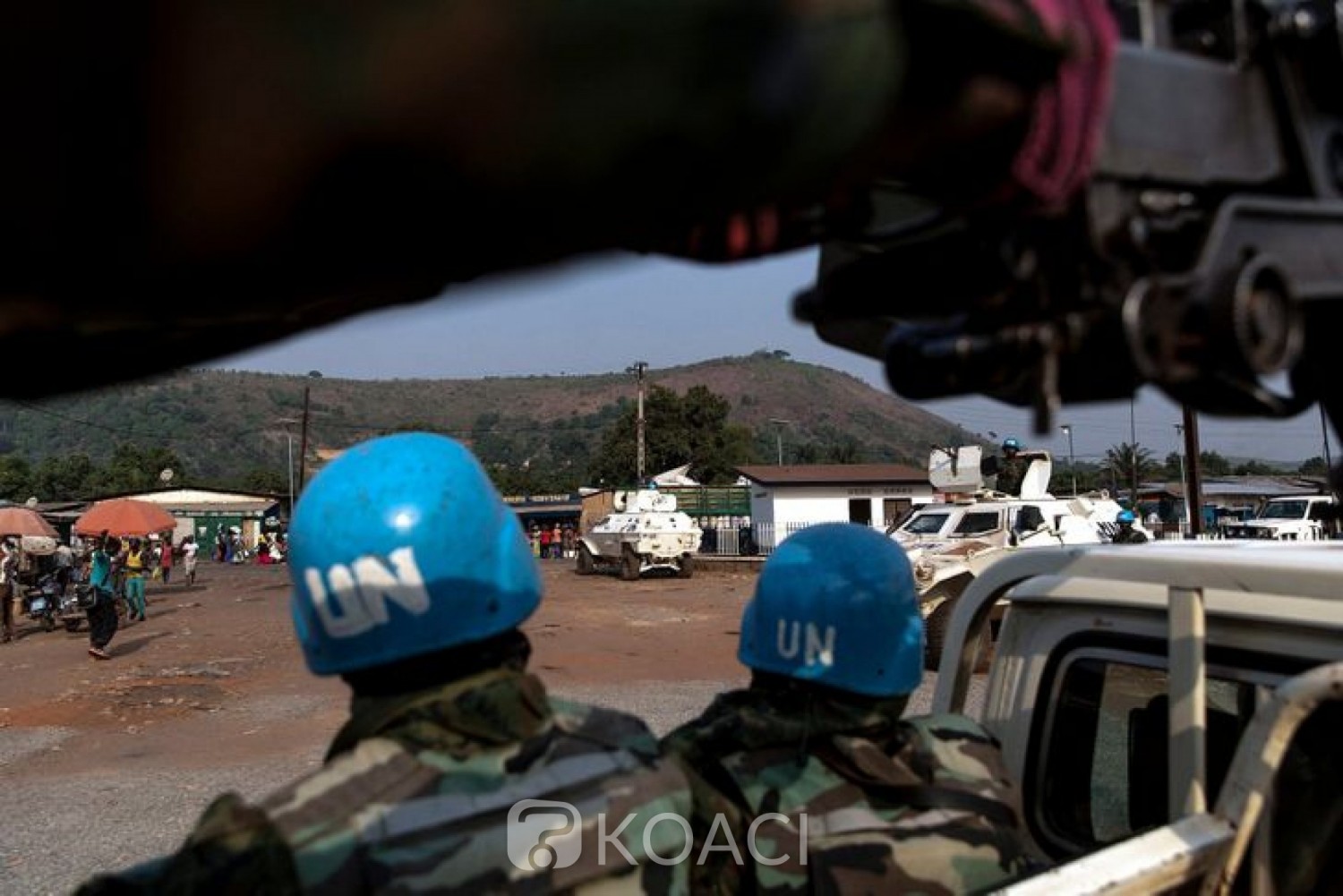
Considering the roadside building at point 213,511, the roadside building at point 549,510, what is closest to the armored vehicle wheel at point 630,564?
the roadside building at point 549,510

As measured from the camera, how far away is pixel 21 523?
60.4 ft

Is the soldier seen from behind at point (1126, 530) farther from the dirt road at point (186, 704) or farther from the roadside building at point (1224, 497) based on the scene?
the roadside building at point (1224, 497)

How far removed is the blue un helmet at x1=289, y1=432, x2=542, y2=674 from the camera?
5.53 ft

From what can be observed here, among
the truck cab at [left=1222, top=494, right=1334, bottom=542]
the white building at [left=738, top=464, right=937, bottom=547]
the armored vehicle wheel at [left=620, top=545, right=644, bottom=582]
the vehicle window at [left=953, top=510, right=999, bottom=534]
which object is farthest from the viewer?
the white building at [left=738, top=464, right=937, bottom=547]

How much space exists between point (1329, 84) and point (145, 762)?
949 centimetres

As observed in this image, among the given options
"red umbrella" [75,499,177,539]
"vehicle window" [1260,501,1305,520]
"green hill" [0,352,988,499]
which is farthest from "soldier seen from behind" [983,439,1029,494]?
"green hill" [0,352,988,499]

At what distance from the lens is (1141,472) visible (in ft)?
230

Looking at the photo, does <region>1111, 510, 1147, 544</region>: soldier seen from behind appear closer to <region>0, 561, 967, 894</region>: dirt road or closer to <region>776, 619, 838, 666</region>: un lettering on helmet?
<region>0, 561, 967, 894</region>: dirt road

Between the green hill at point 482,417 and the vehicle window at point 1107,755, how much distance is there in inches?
3095

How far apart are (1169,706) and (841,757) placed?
2.09 feet

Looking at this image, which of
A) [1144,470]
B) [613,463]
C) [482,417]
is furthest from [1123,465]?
[482,417]

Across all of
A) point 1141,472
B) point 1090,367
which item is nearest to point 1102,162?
point 1090,367

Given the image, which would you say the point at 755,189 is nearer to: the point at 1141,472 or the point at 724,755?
the point at 724,755

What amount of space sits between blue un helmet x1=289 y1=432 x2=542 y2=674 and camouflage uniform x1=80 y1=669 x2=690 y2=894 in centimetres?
9
